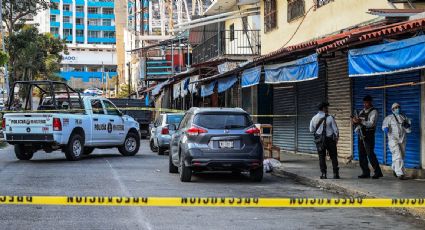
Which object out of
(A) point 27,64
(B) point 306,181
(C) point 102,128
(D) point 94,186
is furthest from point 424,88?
(A) point 27,64

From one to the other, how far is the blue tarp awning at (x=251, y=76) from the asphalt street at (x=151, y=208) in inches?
167

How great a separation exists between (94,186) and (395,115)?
6440 mm

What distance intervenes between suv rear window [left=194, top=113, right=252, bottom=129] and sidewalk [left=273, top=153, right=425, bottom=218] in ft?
6.34

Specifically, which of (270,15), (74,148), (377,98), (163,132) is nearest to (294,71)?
(377,98)

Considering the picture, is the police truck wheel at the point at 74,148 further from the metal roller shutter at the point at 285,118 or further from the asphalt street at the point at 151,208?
the metal roller shutter at the point at 285,118

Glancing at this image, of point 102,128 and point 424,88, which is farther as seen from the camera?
point 102,128

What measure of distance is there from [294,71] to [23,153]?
9083 mm

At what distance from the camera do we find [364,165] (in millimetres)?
13961

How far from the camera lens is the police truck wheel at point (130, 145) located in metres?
22.6

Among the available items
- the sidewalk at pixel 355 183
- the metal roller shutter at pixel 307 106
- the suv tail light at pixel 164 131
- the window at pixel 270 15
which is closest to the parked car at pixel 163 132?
the suv tail light at pixel 164 131

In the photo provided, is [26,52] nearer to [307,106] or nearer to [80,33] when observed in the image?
[307,106]

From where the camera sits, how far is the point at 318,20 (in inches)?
795

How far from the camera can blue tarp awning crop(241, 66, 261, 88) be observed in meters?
19.9

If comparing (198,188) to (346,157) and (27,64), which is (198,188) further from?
(27,64)
